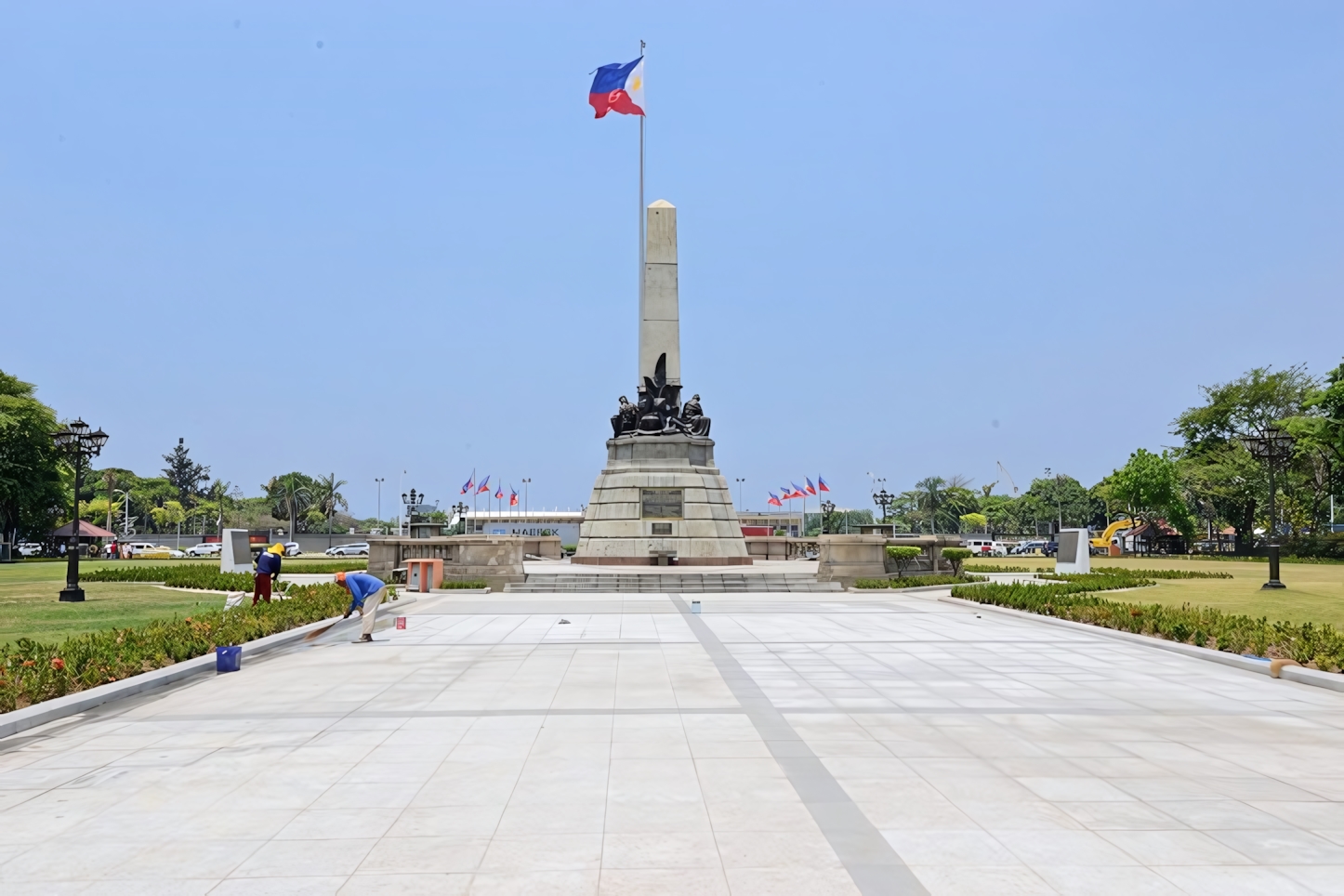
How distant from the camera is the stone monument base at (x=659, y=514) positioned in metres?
33.7

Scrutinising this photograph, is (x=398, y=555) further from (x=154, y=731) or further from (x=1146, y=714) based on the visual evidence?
(x=1146, y=714)

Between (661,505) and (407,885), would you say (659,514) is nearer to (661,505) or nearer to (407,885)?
(661,505)

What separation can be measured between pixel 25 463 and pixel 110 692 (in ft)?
173

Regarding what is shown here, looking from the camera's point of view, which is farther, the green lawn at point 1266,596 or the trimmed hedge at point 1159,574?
the trimmed hedge at point 1159,574

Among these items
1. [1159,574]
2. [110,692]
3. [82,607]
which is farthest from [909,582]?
[110,692]

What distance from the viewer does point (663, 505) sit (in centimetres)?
3403

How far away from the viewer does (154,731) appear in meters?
8.90

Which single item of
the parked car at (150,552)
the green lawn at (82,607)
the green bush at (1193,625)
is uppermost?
the green bush at (1193,625)

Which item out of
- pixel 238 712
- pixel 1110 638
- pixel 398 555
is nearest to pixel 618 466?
pixel 398 555

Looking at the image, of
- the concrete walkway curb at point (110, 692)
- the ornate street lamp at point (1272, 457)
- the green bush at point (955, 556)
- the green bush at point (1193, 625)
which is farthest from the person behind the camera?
the green bush at point (955, 556)

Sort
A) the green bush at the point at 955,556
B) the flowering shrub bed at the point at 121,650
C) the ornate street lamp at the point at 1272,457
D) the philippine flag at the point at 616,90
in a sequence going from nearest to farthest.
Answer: the flowering shrub bed at the point at 121,650
the ornate street lamp at the point at 1272,457
the green bush at the point at 955,556
the philippine flag at the point at 616,90

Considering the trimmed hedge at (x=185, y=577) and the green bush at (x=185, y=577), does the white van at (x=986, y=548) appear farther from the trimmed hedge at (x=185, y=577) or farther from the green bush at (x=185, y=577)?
the green bush at (x=185, y=577)

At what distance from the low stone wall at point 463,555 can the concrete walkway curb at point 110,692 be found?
561 inches

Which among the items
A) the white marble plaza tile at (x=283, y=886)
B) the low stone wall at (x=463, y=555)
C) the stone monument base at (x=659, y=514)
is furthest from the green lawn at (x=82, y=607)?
the stone monument base at (x=659, y=514)
